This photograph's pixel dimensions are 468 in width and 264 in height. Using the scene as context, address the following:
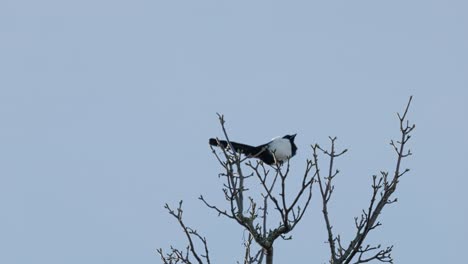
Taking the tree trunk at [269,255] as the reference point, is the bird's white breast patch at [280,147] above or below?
above

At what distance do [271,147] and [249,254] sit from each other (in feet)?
22.4

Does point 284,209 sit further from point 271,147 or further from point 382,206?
point 271,147

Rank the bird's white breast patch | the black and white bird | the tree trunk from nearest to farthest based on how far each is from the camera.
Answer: the tree trunk → the black and white bird → the bird's white breast patch

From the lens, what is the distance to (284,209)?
772 centimetres

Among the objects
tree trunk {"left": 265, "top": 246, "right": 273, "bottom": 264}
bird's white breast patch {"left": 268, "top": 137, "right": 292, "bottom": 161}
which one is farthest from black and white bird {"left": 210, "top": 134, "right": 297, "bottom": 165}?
tree trunk {"left": 265, "top": 246, "right": 273, "bottom": 264}

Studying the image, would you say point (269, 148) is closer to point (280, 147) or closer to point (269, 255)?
point (280, 147)

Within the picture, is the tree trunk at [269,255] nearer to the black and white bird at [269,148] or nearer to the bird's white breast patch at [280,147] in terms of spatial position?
the black and white bird at [269,148]

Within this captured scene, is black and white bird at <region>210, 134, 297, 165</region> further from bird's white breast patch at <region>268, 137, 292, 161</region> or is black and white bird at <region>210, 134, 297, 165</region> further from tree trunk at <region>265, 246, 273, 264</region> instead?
tree trunk at <region>265, 246, 273, 264</region>

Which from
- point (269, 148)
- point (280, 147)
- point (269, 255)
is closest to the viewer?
point (269, 255)

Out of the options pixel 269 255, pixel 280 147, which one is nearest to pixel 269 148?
pixel 280 147

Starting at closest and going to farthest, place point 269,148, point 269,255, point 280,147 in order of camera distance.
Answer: point 269,255
point 269,148
point 280,147

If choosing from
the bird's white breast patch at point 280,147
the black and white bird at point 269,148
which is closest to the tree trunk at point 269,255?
the black and white bird at point 269,148

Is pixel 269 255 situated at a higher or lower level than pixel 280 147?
lower

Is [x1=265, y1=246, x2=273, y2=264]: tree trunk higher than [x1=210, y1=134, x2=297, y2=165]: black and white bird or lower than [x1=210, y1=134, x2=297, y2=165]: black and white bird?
lower
